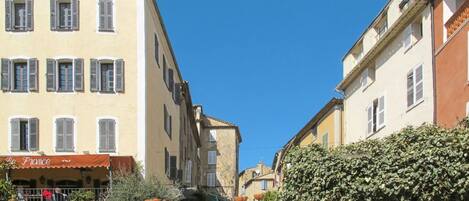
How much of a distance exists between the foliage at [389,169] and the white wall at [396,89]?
7993 millimetres

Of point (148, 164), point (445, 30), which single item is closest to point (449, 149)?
point (445, 30)

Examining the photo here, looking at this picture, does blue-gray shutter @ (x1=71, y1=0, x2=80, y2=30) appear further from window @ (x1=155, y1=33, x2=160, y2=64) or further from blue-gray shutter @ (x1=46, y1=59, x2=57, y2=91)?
window @ (x1=155, y1=33, x2=160, y2=64)

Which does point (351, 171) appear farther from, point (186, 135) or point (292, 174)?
point (186, 135)

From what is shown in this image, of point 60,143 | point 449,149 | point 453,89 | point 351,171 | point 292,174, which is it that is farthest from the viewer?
point 60,143

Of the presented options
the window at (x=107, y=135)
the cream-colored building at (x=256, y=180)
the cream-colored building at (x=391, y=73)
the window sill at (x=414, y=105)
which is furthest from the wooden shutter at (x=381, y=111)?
the cream-colored building at (x=256, y=180)

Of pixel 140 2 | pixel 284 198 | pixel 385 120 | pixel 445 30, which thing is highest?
pixel 140 2

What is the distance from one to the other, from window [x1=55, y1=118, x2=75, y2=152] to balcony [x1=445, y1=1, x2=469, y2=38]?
18.8 m

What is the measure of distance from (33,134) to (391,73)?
1617 centimetres

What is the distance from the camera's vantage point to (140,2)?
1547 inches

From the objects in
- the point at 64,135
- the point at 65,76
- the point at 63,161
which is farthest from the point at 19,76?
the point at 63,161

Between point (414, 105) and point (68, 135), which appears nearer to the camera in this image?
point (414, 105)

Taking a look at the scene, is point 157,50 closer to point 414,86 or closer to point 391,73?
point 391,73

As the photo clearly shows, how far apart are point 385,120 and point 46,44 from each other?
1597 cm

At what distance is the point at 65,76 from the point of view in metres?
38.6
